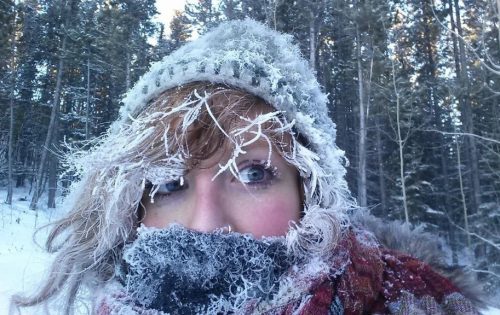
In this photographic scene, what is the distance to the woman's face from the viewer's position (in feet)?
5.34

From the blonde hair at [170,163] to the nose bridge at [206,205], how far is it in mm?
86

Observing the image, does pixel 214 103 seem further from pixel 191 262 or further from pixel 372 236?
pixel 372 236

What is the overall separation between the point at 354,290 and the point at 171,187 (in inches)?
31.9

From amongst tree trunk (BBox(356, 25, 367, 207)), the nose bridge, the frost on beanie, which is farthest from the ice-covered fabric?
tree trunk (BBox(356, 25, 367, 207))

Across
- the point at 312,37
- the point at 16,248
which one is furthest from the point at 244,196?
the point at 312,37

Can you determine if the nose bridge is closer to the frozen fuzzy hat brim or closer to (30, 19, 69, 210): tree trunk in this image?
the frozen fuzzy hat brim

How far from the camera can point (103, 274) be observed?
193 centimetres

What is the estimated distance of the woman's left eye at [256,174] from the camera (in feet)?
5.45

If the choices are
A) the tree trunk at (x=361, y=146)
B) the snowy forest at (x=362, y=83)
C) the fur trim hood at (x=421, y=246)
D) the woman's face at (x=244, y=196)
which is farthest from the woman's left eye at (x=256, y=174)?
the snowy forest at (x=362, y=83)

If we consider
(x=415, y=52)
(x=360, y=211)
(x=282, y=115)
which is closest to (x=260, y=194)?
(x=282, y=115)

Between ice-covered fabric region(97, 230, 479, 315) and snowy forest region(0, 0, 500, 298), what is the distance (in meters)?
17.4

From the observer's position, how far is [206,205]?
64.6 inches

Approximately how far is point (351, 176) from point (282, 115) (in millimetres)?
24898

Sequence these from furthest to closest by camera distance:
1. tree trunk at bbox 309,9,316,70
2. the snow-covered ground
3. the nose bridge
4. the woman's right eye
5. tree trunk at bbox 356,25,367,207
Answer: tree trunk at bbox 309,9,316,70, tree trunk at bbox 356,25,367,207, the snow-covered ground, the woman's right eye, the nose bridge
